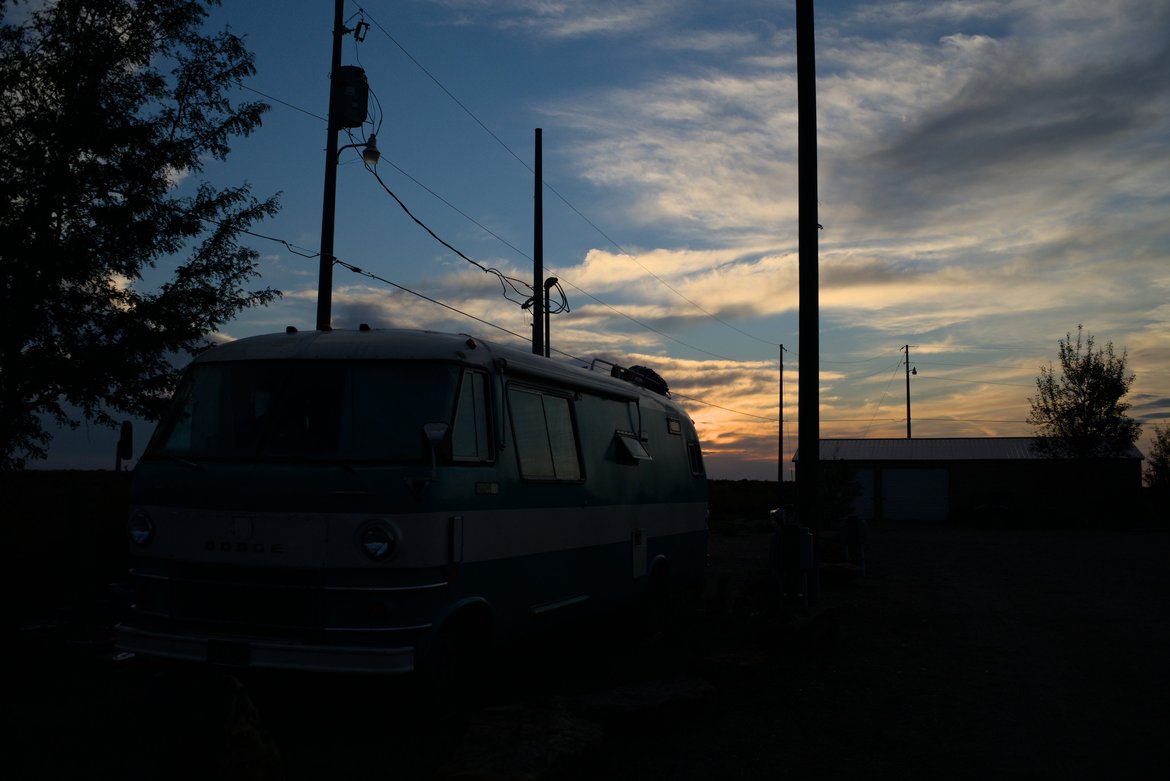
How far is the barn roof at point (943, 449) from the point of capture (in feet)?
171

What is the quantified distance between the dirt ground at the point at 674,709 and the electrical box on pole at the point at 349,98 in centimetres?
956

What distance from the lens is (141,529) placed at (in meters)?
7.03

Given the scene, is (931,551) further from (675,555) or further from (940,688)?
(940,688)

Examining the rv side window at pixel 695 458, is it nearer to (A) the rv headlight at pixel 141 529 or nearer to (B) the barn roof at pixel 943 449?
(A) the rv headlight at pixel 141 529

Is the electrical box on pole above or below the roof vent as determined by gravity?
Result: above

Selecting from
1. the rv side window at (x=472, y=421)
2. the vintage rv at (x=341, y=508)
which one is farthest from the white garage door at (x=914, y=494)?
the rv side window at (x=472, y=421)

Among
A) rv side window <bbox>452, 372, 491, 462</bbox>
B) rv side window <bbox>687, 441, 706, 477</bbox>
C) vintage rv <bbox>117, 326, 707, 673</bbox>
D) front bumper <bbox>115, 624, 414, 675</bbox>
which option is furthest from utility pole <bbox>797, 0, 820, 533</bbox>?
front bumper <bbox>115, 624, 414, 675</bbox>

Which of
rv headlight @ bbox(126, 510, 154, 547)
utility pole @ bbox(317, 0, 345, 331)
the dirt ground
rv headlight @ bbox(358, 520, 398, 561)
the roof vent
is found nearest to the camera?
the dirt ground

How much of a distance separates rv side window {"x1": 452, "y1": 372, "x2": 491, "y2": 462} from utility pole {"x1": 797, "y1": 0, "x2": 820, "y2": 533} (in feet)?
20.6

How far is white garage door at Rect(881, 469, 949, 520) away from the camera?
52.5m

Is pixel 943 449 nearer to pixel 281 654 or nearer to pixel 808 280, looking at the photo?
pixel 808 280

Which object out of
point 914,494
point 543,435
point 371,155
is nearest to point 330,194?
point 371,155

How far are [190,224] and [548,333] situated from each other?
50.6 feet

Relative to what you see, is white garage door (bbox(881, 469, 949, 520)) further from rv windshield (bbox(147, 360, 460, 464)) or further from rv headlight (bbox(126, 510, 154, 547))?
rv headlight (bbox(126, 510, 154, 547))
